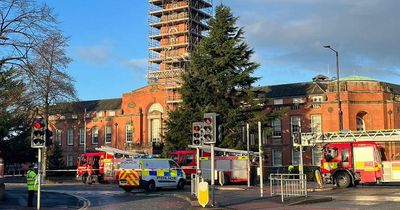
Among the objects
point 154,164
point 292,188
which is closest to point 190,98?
point 154,164

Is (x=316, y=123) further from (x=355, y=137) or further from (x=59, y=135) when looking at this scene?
(x=59, y=135)

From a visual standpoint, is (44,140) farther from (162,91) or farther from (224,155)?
(162,91)

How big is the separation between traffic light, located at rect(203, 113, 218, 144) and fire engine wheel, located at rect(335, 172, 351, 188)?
544 inches

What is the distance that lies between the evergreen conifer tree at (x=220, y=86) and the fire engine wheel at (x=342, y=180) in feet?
59.1

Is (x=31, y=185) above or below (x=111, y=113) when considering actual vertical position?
below

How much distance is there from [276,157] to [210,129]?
46909 millimetres

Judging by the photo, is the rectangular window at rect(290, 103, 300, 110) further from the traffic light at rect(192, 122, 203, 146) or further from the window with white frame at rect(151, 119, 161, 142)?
the traffic light at rect(192, 122, 203, 146)

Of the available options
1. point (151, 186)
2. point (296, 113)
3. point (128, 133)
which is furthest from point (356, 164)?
point (128, 133)

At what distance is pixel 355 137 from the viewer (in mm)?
33656

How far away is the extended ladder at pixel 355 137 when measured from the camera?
32688 millimetres

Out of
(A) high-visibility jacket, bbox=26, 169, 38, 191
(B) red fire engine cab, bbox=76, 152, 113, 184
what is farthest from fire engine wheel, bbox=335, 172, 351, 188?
(B) red fire engine cab, bbox=76, 152, 113, 184

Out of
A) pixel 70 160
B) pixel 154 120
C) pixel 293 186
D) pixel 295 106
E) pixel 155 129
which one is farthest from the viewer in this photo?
pixel 70 160

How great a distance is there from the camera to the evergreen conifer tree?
162ft

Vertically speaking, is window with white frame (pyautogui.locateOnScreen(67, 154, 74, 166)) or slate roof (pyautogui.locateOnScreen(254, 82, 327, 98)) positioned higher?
slate roof (pyautogui.locateOnScreen(254, 82, 327, 98))
